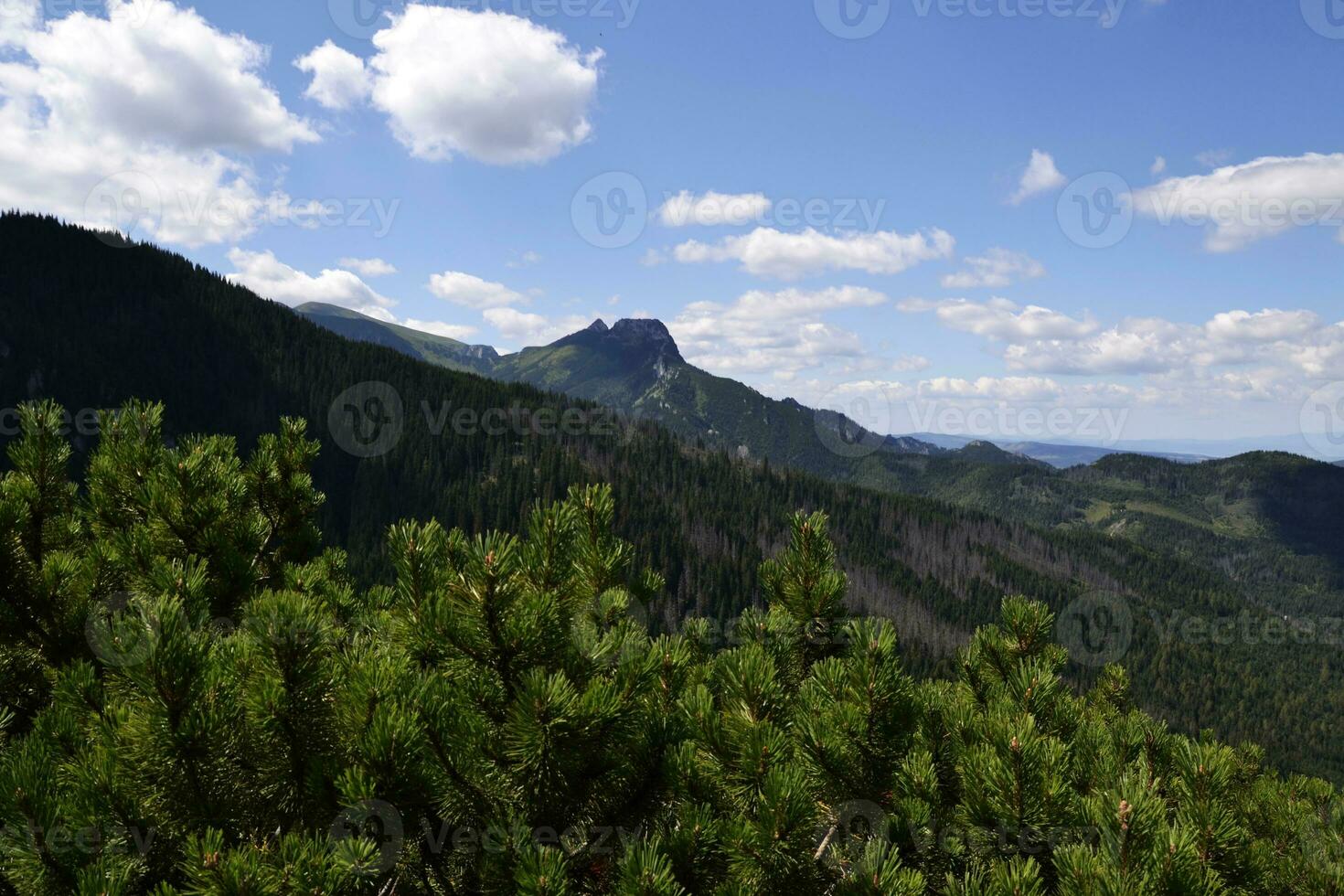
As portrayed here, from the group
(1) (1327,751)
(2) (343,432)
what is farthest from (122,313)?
(1) (1327,751)

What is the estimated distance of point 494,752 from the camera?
331 cm

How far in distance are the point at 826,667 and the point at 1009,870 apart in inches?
67.5

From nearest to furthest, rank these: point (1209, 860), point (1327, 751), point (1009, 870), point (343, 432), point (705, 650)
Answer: point (1009, 870) < point (1209, 860) < point (705, 650) < point (1327, 751) < point (343, 432)

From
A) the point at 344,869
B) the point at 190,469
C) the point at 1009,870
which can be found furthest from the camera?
the point at 190,469

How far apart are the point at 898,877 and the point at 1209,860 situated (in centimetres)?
254

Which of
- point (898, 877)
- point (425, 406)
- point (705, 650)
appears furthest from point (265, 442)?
point (425, 406)

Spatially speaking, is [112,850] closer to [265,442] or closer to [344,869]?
[344,869]

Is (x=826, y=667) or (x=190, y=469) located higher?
(x=190, y=469)

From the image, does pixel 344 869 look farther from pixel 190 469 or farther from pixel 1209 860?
pixel 1209 860

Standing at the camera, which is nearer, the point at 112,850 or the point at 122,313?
the point at 112,850

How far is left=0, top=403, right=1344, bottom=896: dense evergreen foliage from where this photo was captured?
298 centimetres

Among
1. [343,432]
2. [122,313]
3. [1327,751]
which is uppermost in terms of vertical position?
[122,313]

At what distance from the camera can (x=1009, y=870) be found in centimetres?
347

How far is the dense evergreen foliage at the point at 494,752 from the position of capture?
2979 millimetres
